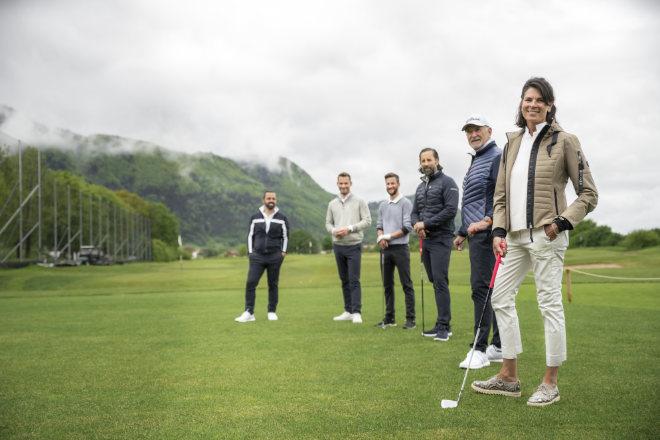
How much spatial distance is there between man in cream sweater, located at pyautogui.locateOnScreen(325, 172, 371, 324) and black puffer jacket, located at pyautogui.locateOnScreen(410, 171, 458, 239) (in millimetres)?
2022

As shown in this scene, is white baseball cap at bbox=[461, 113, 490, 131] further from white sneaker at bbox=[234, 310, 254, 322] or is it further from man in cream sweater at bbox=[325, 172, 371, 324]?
white sneaker at bbox=[234, 310, 254, 322]

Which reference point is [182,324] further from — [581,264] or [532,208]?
[581,264]

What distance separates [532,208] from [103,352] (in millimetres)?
4829

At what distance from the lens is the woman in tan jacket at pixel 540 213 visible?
3.53 meters

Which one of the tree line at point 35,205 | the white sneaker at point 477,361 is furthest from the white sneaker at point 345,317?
the tree line at point 35,205

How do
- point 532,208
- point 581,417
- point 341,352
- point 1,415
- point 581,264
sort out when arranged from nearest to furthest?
point 581,417 < point 1,415 < point 532,208 < point 341,352 < point 581,264

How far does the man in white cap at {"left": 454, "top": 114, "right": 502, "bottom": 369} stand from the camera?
5.07 meters

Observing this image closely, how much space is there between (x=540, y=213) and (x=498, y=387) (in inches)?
53.9

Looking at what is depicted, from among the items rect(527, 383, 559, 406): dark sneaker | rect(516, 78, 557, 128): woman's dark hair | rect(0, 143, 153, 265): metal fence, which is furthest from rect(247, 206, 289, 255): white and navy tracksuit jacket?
rect(0, 143, 153, 265): metal fence

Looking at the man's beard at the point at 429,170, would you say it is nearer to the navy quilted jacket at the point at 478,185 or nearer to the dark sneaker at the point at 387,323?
the navy quilted jacket at the point at 478,185

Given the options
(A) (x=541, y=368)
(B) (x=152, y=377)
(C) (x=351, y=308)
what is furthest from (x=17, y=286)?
(A) (x=541, y=368)

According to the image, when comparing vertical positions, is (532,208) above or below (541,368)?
above

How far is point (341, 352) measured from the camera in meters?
5.47

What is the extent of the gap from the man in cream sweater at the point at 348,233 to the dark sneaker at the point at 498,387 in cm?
447
